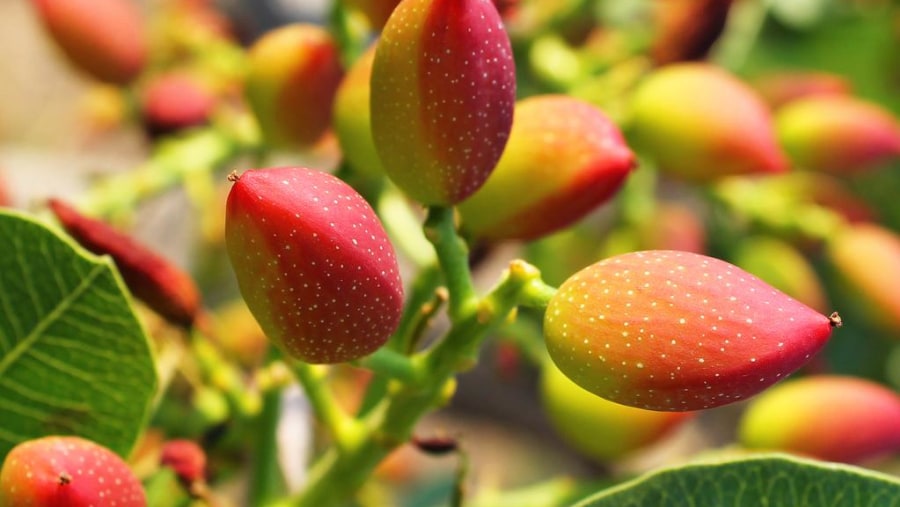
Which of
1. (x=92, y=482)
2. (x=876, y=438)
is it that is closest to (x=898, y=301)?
(x=876, y=438)

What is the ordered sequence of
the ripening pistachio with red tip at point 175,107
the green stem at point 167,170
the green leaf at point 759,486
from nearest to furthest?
the green leaf at point 759,486
the green stem at point 167,170
the ripening pistachio with red tip at point 175,107

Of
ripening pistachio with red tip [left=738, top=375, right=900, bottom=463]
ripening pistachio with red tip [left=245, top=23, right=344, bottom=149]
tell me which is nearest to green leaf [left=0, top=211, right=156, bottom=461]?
ripening pistachio with red tip [left=245, top=23, right=344, bottom=149]

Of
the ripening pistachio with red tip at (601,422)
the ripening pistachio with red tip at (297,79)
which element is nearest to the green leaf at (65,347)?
the ripening pistachio with red tip at (297,79)

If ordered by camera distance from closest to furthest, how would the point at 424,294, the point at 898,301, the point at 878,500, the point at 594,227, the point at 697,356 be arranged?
the point at 697,356, the point at 878,500, the point at 424,294, the point at 898,301, the point at 594,227

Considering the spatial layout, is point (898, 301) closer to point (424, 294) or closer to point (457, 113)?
point (424, 294)

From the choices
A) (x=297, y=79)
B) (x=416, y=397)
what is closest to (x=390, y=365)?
(x=416, y=397)

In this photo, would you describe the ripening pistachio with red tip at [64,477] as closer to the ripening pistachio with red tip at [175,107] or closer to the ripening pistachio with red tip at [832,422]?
the ripening pistachio with red tip at [832,422]

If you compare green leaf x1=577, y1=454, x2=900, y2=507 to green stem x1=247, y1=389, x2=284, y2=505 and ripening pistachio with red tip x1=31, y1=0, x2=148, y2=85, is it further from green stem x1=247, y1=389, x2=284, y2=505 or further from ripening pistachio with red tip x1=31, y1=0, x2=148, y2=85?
ripening pistachio with red tip x1=31, y1=0, x2=148, y2=85
